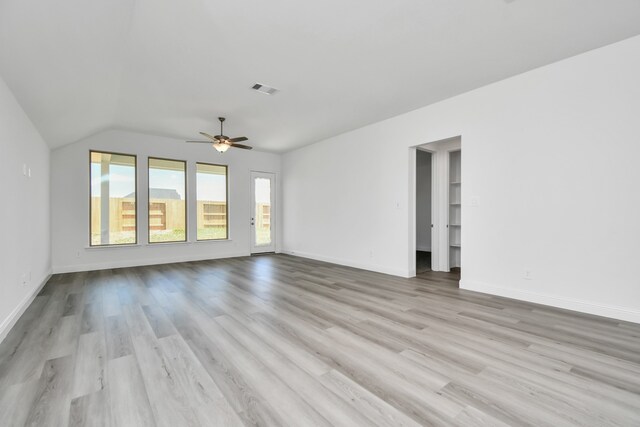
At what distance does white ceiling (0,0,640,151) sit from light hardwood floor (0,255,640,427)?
8.07 ft

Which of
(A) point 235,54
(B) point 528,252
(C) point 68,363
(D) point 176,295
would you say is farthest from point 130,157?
(B) point 528,252

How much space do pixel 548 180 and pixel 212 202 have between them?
680cm

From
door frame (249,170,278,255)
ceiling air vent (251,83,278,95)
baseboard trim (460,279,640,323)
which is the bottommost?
baseboard trim (460,279,640,323)

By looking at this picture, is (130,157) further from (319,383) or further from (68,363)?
(319,383)

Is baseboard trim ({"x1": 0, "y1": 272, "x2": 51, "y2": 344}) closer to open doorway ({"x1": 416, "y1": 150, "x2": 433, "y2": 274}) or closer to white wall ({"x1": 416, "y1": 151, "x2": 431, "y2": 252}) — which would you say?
open doorway ({"x1": 416, "y1": 150, "x2": 433, "y2": 274})

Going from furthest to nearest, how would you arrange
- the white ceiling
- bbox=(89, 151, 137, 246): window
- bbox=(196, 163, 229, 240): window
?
bbox=(196, 163, 229, 240): window < bbox=(89, 151, 137, 246): window < the white ceiling

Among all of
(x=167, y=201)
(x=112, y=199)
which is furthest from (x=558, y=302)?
(x=112, y=199)

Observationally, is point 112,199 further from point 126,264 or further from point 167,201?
point 126,264

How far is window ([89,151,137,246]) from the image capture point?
6.12 meters

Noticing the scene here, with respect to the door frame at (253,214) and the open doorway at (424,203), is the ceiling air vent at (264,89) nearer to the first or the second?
the door frame at (253,214)

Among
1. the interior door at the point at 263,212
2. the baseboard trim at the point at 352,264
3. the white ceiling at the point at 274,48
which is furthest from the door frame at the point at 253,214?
the white ceiling at the point at 274,48

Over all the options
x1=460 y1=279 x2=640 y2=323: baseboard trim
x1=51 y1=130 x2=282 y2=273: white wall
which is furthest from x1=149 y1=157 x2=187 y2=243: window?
x1=460 y1=279 x2=640 y2=323: baseboard trim

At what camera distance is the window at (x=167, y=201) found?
6.76m

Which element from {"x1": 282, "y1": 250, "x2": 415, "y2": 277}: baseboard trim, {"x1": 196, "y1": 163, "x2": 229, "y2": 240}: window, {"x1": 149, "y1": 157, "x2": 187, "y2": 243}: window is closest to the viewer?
{"x1": 282, "y1": 250, "x2": 415, "y2": 277}: baseboard trim
